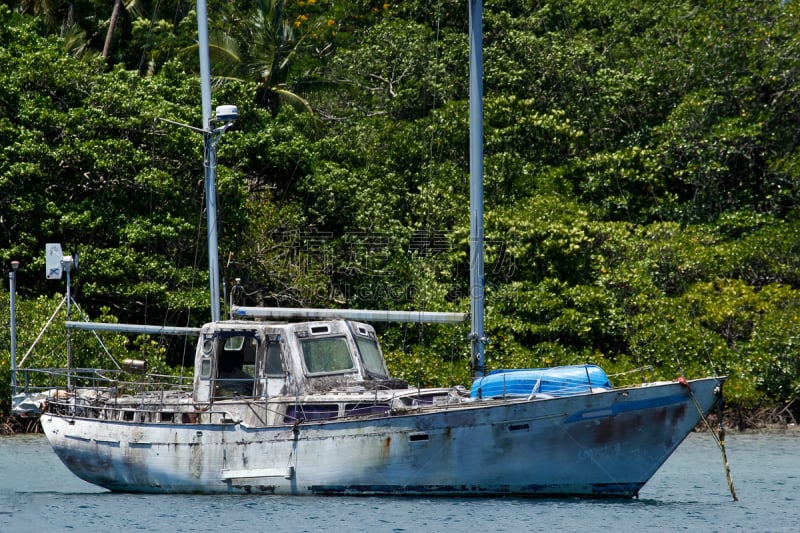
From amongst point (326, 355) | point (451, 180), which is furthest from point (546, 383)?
point (451, 180)

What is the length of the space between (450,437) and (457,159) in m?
20.6

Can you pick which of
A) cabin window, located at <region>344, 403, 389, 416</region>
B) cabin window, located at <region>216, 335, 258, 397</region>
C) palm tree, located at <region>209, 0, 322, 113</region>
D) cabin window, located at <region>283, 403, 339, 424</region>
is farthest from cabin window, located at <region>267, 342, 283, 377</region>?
palm tree, located at <region>209, 0, 322, 113</region>

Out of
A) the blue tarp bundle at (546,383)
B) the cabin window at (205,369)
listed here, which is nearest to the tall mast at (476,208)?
the blue tarp bundle at (546,383)

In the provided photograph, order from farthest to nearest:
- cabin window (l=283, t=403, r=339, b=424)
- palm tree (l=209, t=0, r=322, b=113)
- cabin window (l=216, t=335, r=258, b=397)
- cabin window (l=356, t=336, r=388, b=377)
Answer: palm tree (l=209, t=0, r=322, b=113)
cabin window (l=356, t=336, r=388, b=377)
cabin window (l=216, t=335, r=258, b=397)
cabin window (l=283, t=403, r=339, b=424)

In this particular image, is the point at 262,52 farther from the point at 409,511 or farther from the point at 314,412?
the point at 409,511

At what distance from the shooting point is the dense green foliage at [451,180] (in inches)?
1465

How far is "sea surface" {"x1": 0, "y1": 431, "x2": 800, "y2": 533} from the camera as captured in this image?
69.8 ft

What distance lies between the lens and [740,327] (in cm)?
3688

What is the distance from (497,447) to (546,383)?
1.65 metres

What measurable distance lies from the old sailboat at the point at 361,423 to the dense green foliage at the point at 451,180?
10.0 m

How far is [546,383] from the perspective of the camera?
76.5 feet

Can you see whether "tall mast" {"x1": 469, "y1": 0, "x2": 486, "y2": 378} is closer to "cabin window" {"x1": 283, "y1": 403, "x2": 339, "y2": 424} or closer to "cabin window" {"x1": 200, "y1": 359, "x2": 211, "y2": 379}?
"cabin window" {"x1": 283, "y1": 403, "x2": 339, "y2": 424}

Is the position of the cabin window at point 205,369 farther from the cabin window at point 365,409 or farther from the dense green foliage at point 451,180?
the dense green foliage at point 451,180

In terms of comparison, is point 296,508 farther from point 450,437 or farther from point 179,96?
point 179,96
